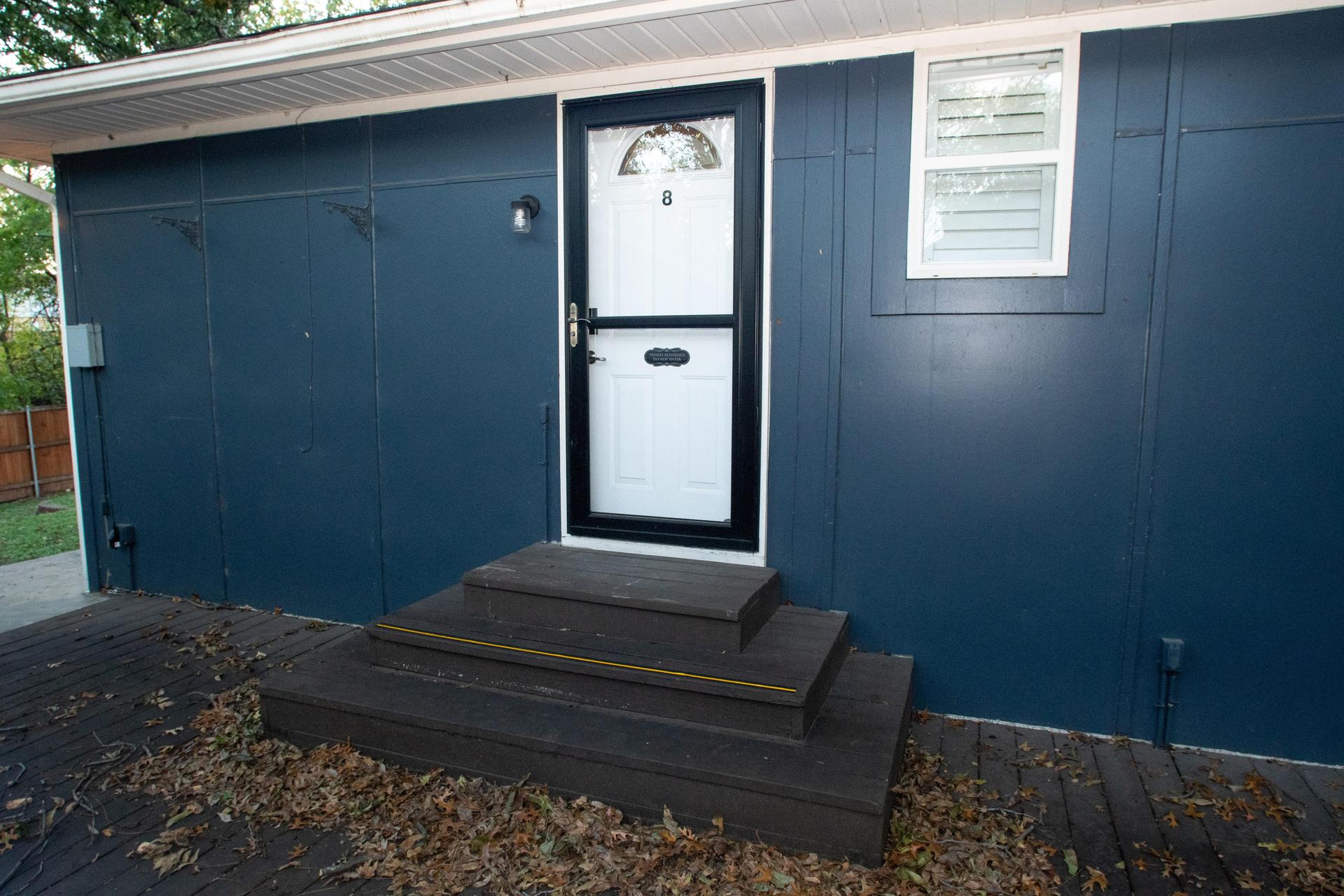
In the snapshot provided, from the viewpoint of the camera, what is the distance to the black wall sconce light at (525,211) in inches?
146

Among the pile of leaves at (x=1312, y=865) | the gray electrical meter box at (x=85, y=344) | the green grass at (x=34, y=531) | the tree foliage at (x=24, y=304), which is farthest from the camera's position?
the tree foliage at (x=24, y=304)

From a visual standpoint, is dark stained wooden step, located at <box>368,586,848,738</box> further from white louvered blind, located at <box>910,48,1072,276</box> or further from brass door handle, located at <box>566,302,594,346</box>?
white louvered blind, located at <box>910,48,1072,276</box>

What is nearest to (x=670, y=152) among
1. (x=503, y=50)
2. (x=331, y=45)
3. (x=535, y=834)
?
(x=503, y=50)

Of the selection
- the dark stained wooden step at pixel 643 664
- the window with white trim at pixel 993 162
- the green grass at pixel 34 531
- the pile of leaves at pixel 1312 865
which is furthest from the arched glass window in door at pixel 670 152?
the green grass at pixel 34 531

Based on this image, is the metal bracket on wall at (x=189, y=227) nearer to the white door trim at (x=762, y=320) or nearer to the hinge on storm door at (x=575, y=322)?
the white door trim at (x=762, y=320)

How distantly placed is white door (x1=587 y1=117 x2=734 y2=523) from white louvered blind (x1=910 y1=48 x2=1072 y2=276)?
33.8 inches

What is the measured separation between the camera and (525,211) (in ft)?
12.2

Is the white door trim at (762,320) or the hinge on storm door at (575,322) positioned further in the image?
the hinge on storm door at (575,322)

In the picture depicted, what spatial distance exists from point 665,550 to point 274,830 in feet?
6.13

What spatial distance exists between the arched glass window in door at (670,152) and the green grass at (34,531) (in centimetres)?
569

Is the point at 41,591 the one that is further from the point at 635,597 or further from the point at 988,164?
the point at 988,164

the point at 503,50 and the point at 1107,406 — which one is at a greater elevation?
the point at 503,50

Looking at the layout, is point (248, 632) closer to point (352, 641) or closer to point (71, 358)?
point (352, 641)

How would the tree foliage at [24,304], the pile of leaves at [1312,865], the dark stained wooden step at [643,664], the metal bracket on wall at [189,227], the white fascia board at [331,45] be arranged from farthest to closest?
the tree foliage at [24,304] < the metal bracket on wall at [189,227] < the white fascia board at [331,45] < the dark stained wooden step at [643,664] < the pile of leaves at [1312,865]
